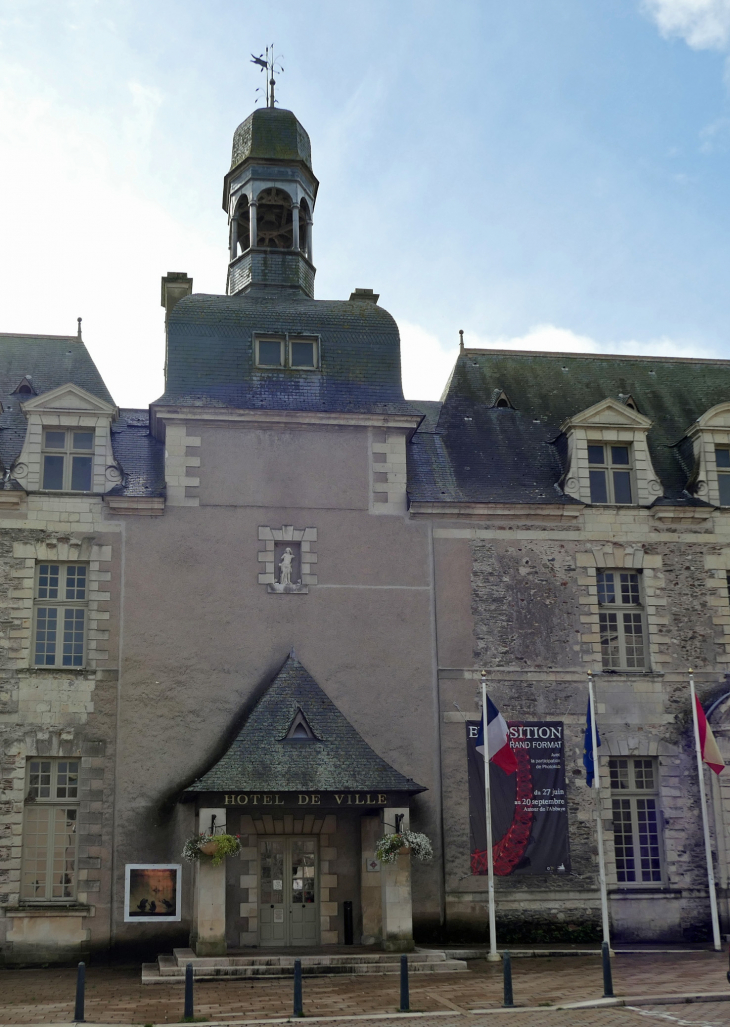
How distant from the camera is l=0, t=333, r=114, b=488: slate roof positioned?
20359mm

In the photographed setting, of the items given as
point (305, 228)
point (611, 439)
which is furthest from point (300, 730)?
Result: point (305, 228)

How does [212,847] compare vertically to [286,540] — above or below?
below

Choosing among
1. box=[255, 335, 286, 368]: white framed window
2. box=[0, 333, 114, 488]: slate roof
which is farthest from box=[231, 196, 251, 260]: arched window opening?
box=[0, 333, 114, 488]: slate roof

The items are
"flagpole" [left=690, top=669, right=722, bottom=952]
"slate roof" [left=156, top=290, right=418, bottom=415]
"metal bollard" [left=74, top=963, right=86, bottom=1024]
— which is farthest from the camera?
"slate roof" [left=156, top=290, right=418, bottom=415]

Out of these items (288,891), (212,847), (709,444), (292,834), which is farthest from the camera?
(709,444)

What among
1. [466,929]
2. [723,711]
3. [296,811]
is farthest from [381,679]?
[723,711]

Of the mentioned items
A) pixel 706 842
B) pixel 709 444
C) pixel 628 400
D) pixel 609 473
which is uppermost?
pixel 628 400

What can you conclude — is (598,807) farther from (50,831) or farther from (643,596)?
(50,831)

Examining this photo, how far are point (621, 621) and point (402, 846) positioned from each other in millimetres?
6147

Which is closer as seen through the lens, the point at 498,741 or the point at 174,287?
the point at 498,741

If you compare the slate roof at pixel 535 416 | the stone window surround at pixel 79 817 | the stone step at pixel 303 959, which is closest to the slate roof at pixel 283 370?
the slate roof at pixel 535 416

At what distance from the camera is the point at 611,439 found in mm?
21156

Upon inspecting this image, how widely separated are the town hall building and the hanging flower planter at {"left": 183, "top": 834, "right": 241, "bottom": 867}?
0.18 m

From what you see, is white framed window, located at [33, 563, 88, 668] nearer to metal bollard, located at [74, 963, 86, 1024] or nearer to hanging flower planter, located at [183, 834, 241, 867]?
hanging flower planter, located at [183, 834, 241, 867]
